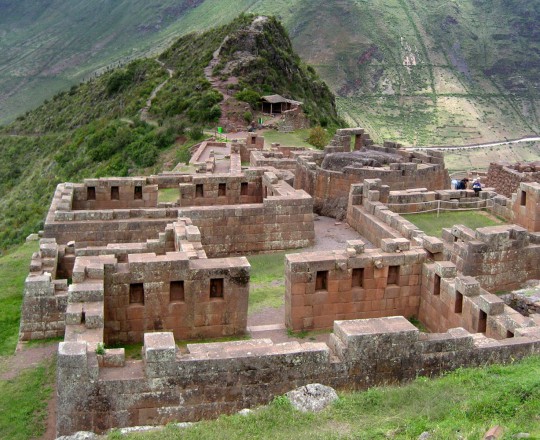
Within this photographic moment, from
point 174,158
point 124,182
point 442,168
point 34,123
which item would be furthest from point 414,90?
point 124,182

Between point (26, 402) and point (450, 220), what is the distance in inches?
635

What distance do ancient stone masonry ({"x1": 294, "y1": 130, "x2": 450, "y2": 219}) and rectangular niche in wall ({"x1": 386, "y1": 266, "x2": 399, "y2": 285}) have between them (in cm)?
1123

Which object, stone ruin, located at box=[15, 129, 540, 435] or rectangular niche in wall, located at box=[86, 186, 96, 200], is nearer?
stone ruin, located at box=[15, 129, 540, 435]

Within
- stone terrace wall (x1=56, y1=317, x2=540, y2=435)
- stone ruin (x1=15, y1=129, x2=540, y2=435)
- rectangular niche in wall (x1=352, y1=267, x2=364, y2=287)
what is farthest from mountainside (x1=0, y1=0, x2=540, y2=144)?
stone terrace wall (x1=56, y1=317, x2=540, y2=435)

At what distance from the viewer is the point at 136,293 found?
1717cm

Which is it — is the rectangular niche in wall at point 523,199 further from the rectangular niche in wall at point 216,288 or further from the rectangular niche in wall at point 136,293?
the rectangular niche in wall at point 136,293

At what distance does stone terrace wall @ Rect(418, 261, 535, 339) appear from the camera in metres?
16.1

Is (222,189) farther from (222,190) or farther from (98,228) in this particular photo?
(98,228)

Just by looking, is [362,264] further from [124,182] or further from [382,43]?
[382,43]

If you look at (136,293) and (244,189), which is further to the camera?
(244,189)

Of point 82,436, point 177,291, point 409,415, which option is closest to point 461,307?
point 409,415

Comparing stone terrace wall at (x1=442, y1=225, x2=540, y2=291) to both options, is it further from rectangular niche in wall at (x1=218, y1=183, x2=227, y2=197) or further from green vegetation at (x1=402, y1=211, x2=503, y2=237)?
rectangular niche in wall at (x1=218, y1=183, x2=227, y2=197)

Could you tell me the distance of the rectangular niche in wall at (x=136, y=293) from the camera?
1711 cm

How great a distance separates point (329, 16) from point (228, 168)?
96852mm
